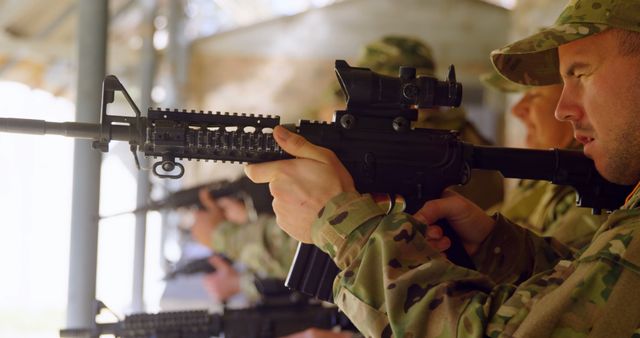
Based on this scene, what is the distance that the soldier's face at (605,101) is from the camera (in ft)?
4.11

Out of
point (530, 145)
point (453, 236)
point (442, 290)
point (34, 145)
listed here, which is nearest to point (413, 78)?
point (453, 236)

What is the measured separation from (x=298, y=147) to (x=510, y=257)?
55 centimetres

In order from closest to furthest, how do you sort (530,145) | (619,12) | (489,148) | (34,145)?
(619,12), (489,148), (530,145), (34,145)

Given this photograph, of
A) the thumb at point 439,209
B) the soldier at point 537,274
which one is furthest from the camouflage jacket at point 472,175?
the soldier at point 537,274

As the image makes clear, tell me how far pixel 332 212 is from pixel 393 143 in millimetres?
236

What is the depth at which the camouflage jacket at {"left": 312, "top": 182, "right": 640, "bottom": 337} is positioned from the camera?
1084 mm

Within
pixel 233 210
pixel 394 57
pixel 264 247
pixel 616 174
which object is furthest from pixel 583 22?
pixel 233 210

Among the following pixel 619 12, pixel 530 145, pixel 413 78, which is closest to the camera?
pixel 619 12

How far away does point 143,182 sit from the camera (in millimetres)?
3455

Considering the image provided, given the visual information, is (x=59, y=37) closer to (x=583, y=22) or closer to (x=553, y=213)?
(x=553, y=213)

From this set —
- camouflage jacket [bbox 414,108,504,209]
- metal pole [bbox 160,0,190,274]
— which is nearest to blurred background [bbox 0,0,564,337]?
metal pole [bbox 160,0,190,274]

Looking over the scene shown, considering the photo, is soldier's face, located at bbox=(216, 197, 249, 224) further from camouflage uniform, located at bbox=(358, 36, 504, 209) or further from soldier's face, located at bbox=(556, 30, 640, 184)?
soldier's face, located at bbox=(556, 30, 640, 184)

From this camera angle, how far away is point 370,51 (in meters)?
2.97

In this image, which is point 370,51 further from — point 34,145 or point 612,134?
point 34,145
